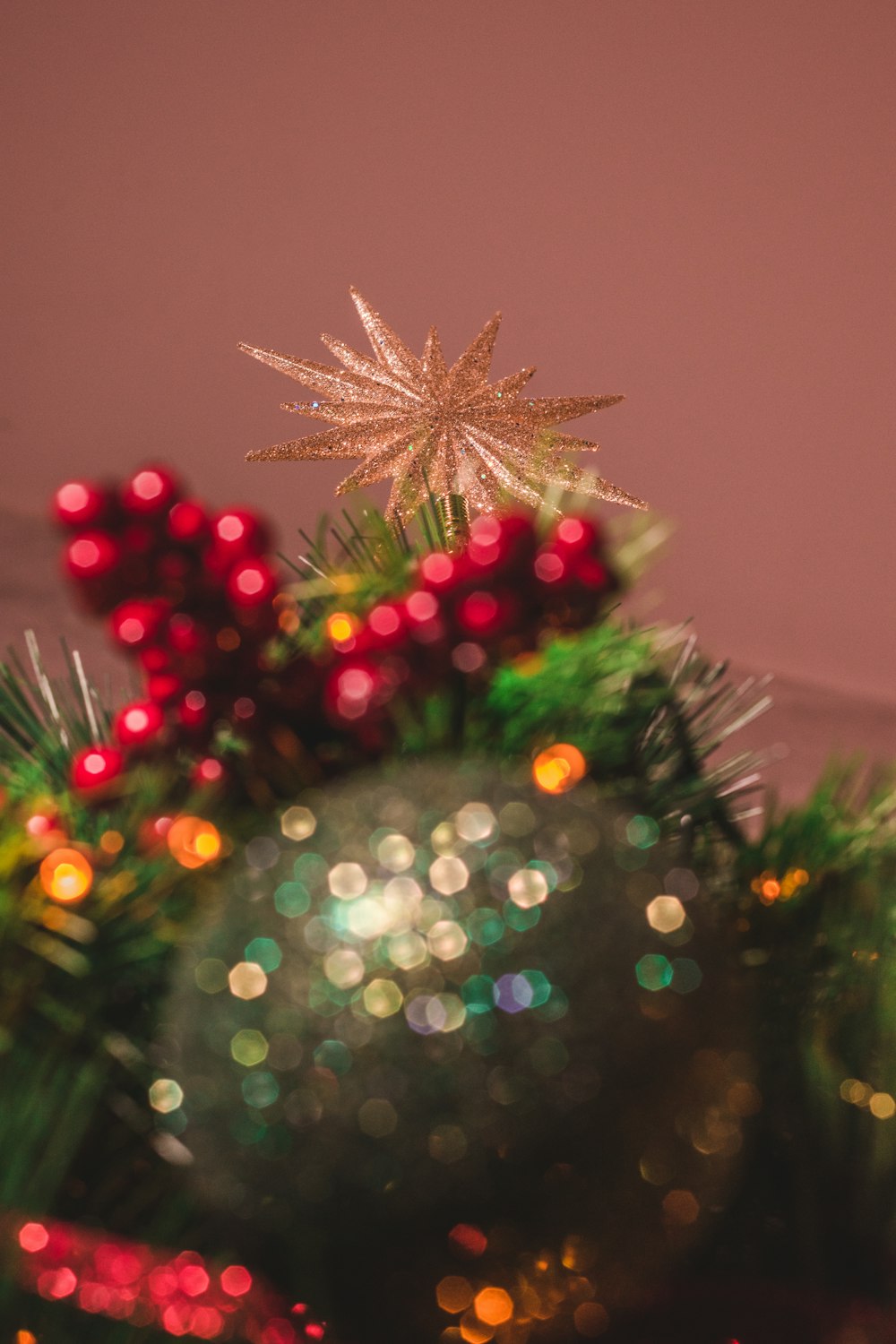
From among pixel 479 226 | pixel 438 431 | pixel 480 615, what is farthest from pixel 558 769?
pixel 479 226

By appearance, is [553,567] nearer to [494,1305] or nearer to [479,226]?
[494,1305]

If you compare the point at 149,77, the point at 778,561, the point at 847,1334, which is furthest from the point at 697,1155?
the point at 778,561

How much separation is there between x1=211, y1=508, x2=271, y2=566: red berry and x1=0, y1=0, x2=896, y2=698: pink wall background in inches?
49.5

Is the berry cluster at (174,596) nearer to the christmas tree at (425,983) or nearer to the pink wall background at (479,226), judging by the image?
the christmas tree at (425,983)

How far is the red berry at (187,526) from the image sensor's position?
177 mm

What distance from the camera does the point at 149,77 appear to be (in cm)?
128

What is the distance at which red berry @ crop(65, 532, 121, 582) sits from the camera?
174mm

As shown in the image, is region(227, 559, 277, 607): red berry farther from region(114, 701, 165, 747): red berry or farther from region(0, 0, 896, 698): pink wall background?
region(0, 0, 896, 698): pink wall background

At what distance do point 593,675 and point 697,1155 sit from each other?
0.08 m

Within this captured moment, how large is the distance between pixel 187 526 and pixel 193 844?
2.0 inches

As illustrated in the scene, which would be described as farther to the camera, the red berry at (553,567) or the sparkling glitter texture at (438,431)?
the sparkling glitter texture at (438,431)

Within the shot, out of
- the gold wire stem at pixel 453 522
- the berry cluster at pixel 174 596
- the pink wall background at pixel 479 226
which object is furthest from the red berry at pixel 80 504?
the pink wall background at pixel 479 226

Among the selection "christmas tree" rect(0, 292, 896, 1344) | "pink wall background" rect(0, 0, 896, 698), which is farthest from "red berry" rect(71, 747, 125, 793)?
"pink wall background" rect(0, 0, 896, 698)

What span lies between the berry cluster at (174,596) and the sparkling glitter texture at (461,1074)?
0.04 meters
